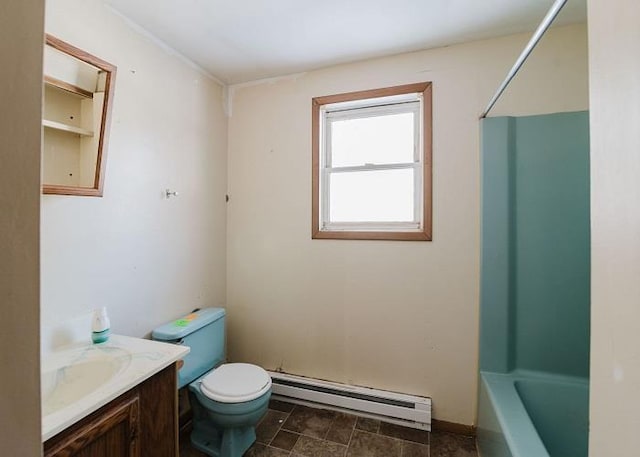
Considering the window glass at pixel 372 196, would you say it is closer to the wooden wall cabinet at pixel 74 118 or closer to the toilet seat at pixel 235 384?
the toilet seat at pixel 235 384

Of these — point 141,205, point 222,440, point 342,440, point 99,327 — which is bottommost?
point 342,440

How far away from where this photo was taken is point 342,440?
1.68m

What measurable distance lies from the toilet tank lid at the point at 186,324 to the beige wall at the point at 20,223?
Answer: 4.10ft

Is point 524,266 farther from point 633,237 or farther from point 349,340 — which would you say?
point 633,237

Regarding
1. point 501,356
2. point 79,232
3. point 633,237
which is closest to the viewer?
point 633,237

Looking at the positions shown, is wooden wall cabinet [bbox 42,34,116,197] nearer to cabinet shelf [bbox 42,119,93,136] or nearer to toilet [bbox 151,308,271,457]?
cabinet shelf [bbox 42,119,93,136]

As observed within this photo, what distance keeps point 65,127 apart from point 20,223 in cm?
113

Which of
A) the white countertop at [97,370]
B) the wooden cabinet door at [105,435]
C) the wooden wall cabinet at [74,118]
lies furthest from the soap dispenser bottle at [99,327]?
the wooden wall cabinet at [74,118]

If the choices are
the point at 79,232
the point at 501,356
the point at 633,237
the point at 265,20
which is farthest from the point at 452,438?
the point at 265,20

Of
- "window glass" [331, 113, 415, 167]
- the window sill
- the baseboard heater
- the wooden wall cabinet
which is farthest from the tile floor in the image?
"window glass" [331, 113, 415, 167]

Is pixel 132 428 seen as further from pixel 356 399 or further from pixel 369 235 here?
pixel 369 235

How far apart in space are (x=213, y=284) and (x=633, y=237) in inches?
83.4

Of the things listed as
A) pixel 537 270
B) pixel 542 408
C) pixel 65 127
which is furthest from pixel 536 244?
pixel 65 127

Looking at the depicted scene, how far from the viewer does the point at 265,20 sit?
1.53 m
